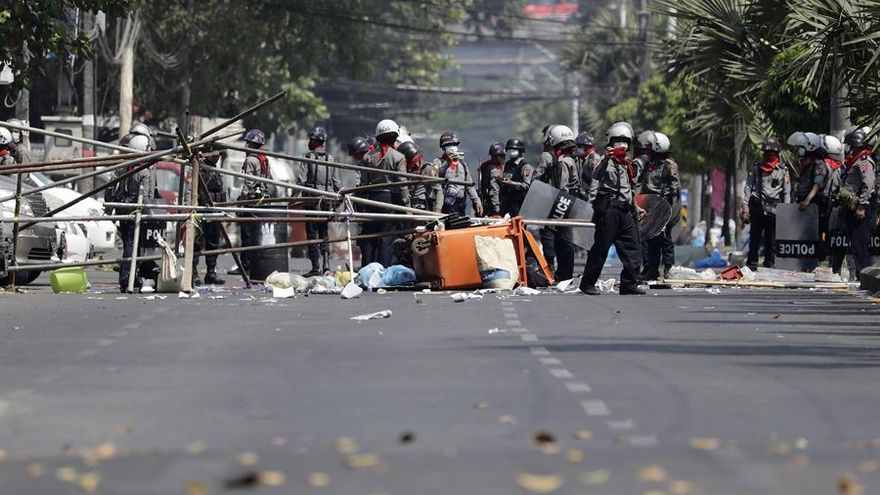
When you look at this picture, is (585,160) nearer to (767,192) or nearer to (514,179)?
(514,179)

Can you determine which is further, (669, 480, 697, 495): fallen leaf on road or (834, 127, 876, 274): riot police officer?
(834, 127, 876, 274): riot police officer

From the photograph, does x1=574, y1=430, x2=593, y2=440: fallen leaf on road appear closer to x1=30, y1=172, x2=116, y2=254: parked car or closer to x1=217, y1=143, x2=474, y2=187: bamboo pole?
x1=217, y1=143, x2=474, y2=187: bamboo pole

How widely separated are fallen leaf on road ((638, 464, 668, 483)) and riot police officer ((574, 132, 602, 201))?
1749cm

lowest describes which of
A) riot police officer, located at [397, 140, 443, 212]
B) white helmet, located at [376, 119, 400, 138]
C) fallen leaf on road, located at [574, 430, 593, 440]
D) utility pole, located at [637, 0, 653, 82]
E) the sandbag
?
fallen leaf on road, located at [574, 430, 593, 440]

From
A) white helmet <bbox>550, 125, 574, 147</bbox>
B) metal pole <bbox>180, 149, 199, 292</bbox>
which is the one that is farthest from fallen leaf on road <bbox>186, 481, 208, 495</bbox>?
white helmet <bbox>550, 125, 574, 147</bbox>

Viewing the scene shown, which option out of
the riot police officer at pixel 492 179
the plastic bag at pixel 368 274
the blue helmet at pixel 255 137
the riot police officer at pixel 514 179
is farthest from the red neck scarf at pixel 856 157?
the blue helmet at pixel 255 137

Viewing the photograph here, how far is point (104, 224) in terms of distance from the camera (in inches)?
1353

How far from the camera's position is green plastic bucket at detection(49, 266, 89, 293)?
78.7ft

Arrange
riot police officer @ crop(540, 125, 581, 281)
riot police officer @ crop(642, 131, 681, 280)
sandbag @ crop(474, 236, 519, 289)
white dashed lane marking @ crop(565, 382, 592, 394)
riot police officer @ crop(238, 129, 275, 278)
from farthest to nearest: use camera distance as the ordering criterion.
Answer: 1. riot police officer @ crop(238, 129, 275, 278)
2. riot police officer @ crop(642, 131, 681, 280)
3. riot police officer @ crop(540, 125, 581, 281)
4. sandbag @ crop(474, 236, 519, 289)
5. white dashed lane marking @ crop(565, 382, 592, 394)

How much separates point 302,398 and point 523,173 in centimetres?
1677

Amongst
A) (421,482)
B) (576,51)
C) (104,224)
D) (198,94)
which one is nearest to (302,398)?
(421,482)

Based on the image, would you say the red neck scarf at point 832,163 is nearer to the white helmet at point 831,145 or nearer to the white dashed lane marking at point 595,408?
the white helmet at point 831,145

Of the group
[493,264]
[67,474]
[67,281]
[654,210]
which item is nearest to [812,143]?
[654,210]

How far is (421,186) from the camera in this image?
90.2ft
